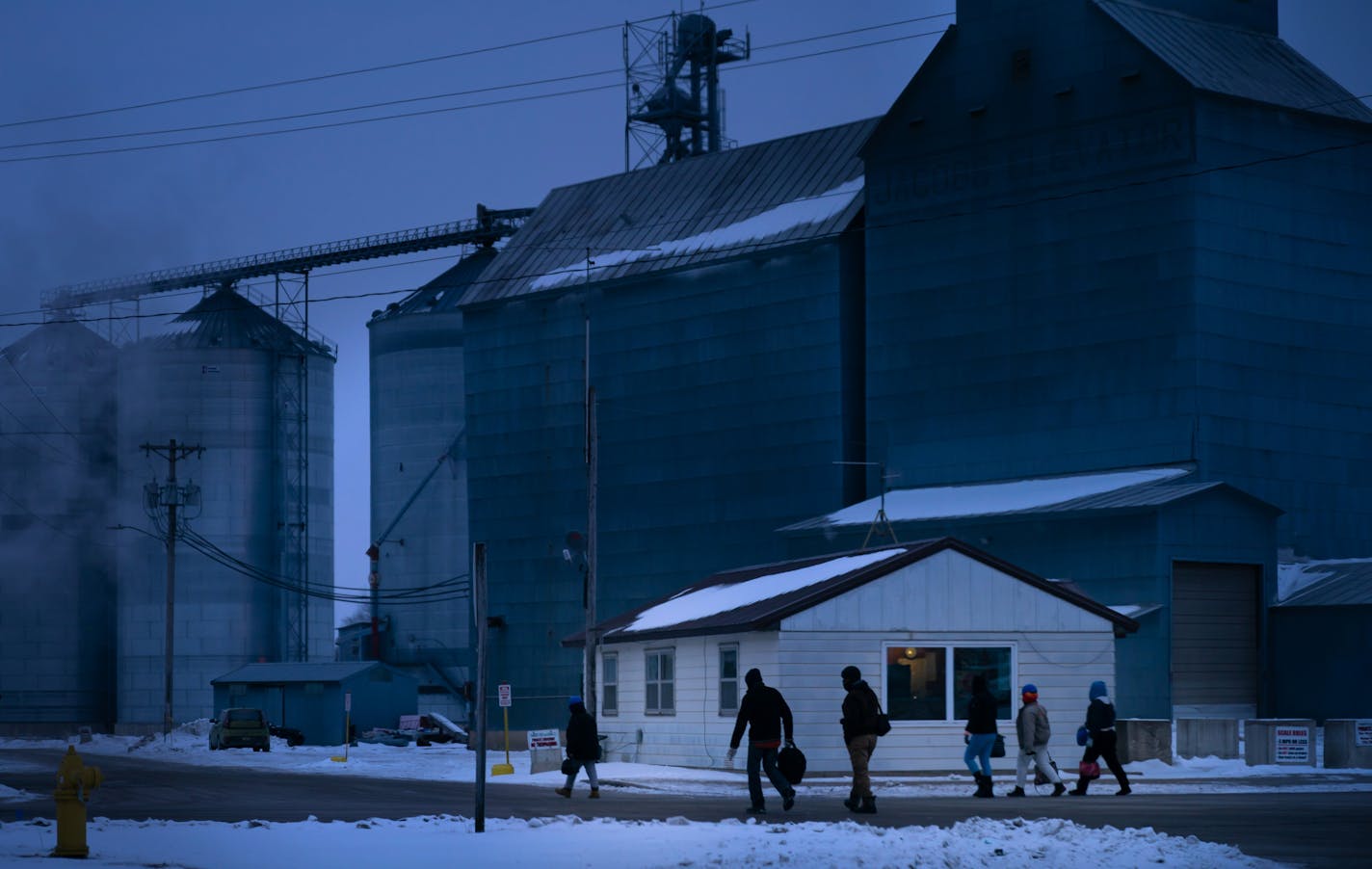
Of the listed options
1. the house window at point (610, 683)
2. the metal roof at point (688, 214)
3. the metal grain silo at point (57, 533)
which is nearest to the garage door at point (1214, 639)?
the house window at point (610, 683)

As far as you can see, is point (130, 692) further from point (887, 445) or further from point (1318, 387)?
point (1318, 387)

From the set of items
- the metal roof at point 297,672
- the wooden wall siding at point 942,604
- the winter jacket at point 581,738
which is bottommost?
the metal roof at point 297,672

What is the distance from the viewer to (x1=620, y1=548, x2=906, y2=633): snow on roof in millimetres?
39188

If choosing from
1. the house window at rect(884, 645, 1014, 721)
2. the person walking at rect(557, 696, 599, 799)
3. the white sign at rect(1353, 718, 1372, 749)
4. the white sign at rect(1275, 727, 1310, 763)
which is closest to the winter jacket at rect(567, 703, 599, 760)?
the person walking at rect(557, 696, 599, 799)

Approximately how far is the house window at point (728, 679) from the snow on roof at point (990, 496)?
641 inches

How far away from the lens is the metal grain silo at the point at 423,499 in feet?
293

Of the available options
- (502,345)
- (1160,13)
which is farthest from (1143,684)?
(502,345)

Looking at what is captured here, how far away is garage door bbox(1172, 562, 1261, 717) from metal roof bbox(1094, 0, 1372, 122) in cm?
1270

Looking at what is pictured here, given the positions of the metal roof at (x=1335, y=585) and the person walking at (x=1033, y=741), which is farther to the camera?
the metal roof at (x=1335, y=585)

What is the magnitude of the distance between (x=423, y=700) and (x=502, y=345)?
23039mm

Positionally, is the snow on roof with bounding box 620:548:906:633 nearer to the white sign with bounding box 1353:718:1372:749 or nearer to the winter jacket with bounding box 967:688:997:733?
the winter jacket with bounding box 967:688:997:733

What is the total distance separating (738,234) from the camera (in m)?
65.1

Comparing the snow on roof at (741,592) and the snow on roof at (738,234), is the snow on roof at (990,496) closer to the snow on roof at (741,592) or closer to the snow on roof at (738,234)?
the snow on roof at (738,234)

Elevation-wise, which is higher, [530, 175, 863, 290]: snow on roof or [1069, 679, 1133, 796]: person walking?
[530, 175, 863, 290]: snow on roof
